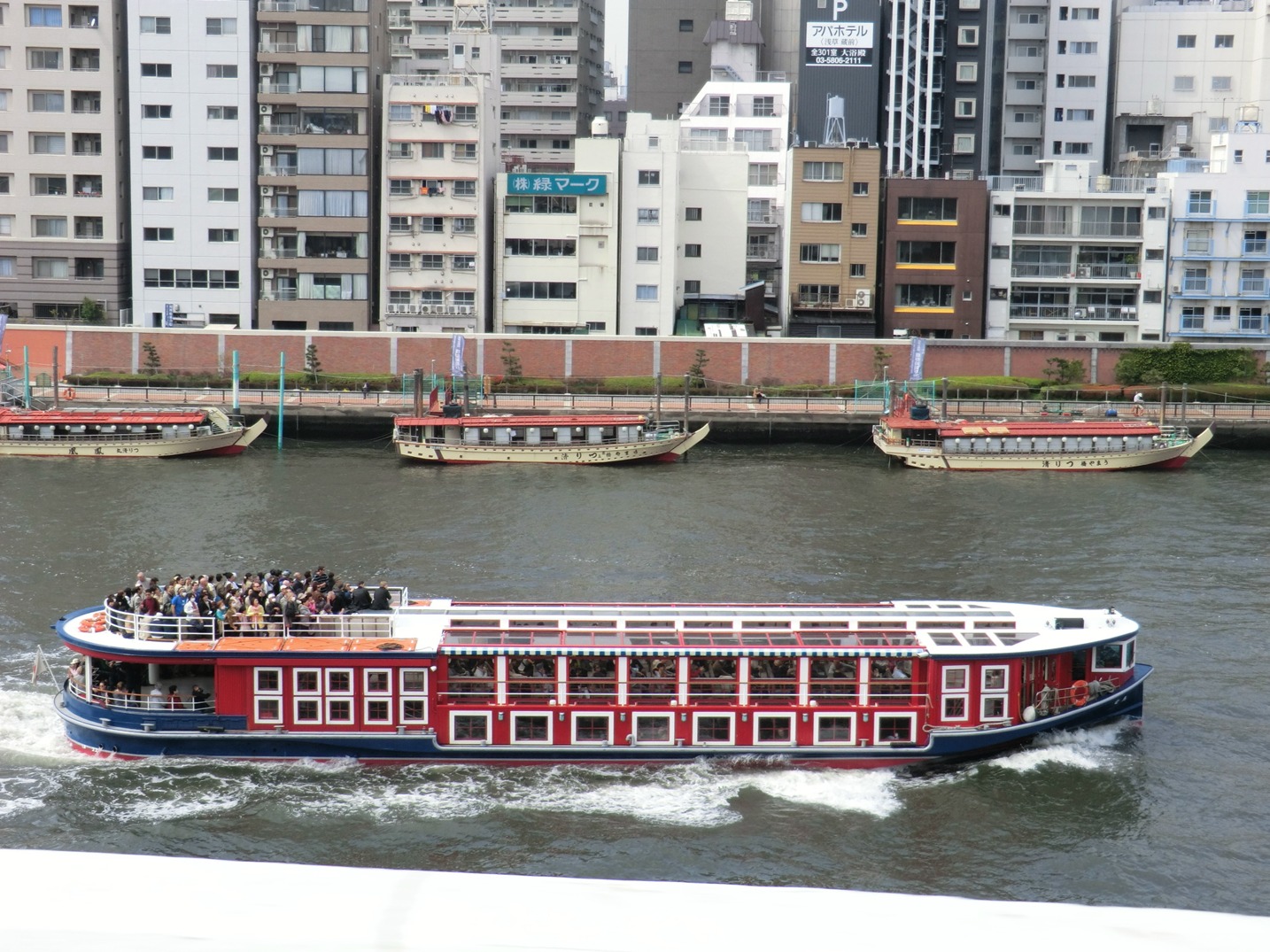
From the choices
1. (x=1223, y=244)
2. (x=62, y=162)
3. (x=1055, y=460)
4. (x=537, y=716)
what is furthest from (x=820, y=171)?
(x=537, y=716)

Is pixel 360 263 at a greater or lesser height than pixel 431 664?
greater

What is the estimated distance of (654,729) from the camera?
2833 centimetres

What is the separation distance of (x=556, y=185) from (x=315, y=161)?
14921mm

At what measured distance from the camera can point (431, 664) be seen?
28.1m

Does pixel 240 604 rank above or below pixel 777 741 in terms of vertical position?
above

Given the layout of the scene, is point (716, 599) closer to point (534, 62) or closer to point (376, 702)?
point (376, 702)

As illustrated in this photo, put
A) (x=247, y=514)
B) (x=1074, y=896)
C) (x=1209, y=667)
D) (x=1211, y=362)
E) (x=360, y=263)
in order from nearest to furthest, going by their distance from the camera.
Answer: (x=1074, y=896) < (x=1209, y=667) < (x=247, y=514) < (x=1211, y=362) < (x=360, y=263)

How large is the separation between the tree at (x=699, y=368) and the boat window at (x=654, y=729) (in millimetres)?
56632

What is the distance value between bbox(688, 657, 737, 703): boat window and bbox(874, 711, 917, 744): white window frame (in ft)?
9.43

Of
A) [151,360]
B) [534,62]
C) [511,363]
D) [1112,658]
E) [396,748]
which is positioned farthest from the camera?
[534,62]

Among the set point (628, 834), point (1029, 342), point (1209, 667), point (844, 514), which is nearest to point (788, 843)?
point (628, 834)

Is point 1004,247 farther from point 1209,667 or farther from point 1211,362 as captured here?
point 1209,667

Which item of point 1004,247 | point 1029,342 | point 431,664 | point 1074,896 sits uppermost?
point 1004,247

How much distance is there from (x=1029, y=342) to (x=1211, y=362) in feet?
33.8
